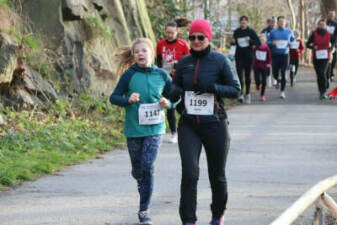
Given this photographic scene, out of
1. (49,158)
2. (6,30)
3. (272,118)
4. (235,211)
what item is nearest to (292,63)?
(272,118)

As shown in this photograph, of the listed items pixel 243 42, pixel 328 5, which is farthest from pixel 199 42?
pixel 328 5

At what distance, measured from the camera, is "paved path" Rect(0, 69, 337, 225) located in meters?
6.61

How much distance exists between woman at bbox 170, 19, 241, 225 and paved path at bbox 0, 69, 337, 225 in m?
0.74

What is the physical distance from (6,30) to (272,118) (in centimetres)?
588

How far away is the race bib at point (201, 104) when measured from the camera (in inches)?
228

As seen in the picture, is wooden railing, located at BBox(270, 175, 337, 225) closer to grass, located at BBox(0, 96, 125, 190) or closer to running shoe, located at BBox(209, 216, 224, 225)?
running shoe, located at BBox(209, 216, 224, 225)

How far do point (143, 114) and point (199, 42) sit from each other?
3.11ft

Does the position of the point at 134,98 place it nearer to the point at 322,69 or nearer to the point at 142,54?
the point at 142,54

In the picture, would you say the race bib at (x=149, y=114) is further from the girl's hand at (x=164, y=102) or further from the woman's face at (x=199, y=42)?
the woman's face at (x=199, y=42)

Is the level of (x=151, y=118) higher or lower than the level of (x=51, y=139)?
higher

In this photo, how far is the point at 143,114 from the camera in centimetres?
633

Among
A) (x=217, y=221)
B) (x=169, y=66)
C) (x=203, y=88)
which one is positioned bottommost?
(x=217, y=221)

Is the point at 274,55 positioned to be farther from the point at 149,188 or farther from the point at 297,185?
the point at 149,188

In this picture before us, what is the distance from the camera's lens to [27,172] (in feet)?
27.7
